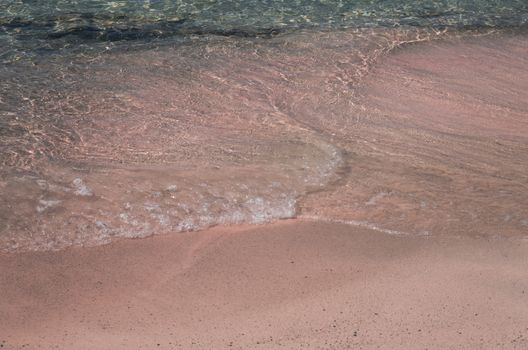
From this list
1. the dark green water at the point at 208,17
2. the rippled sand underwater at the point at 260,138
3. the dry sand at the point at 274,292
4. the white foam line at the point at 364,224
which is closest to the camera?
the dry sand at the point at 274,292

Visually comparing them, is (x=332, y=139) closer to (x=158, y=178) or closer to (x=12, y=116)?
(x=158, y=178)

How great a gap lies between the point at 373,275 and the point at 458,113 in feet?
9.26

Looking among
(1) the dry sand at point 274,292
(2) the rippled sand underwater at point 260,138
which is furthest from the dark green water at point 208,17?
(1) the dry sand at point 274,292

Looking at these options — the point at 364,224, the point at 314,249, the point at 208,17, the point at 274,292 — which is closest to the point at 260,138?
the point at 364,224

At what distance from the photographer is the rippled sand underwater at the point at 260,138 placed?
4926mm

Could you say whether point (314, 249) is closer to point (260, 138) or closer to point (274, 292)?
point (274, 292)

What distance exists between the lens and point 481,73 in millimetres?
7617

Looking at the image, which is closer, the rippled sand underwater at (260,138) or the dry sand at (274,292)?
the dry sand at (274,292)

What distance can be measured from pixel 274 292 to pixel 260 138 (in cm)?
204

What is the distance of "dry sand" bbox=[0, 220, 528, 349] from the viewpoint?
12.4 feet

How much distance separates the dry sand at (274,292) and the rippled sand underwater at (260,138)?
221mm

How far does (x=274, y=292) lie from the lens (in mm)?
4141

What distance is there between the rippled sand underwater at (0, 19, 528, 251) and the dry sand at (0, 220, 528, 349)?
8.7 inches

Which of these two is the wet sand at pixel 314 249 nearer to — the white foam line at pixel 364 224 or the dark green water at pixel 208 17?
the white foam line at pixel 364 224
